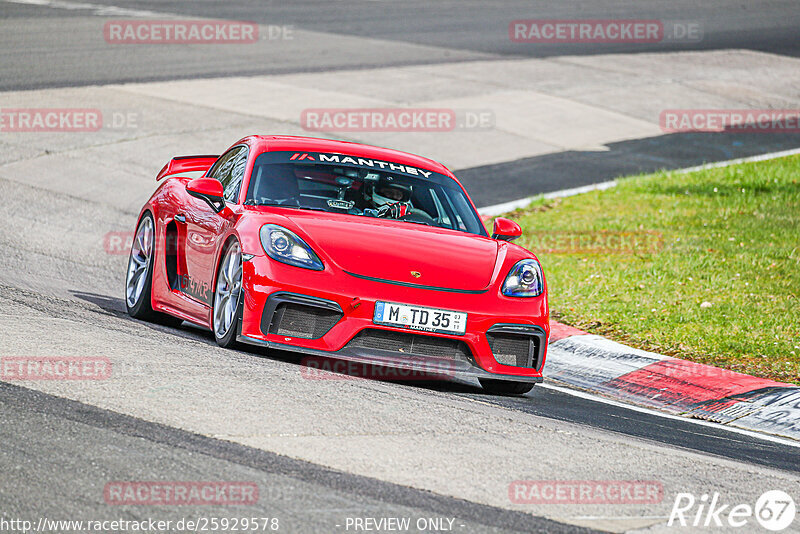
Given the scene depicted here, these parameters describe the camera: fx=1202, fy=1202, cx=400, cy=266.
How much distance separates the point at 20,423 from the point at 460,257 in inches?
122

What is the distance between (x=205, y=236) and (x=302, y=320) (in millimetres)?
1350

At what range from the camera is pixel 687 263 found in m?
11.5

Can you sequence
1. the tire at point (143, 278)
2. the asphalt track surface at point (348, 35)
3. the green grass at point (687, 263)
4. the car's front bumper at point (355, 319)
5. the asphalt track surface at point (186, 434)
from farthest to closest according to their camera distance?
the asphalt track surface at point (348, 35)
the green grass at point (687, 263)
the tire at point (143, 278)
the car's front bumper at point (355, 319)
the asphalt track surface at point (186, 434)

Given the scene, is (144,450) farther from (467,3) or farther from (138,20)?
(467,3)

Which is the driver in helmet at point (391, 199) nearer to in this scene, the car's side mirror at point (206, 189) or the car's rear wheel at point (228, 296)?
the car's side mirror at point (206, 189)

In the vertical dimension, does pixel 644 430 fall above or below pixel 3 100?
below

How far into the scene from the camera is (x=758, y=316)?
9.77 m

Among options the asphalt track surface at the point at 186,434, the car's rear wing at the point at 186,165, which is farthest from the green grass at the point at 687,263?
the car's rear wing at the point at 186,165

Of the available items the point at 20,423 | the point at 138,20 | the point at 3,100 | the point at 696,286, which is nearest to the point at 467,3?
the point at 138,20

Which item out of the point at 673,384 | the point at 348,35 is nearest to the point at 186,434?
the point at 673,384

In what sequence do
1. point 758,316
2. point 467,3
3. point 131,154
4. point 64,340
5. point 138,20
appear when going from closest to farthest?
point 64,340, point 758,316, point 131,154, point 138,20, point 467,3

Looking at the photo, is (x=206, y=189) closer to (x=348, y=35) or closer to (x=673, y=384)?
(x=673, y=384)

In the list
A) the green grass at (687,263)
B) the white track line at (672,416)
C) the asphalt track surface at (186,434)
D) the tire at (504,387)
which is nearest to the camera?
the asphalt track surface at (186,434)

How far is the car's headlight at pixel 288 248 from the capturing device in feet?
22.6
